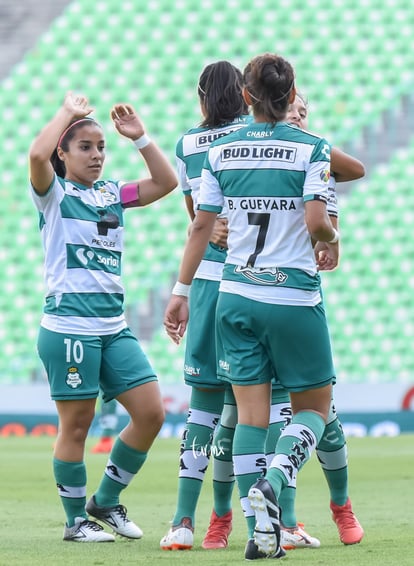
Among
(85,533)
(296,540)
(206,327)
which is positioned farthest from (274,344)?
(85,533)

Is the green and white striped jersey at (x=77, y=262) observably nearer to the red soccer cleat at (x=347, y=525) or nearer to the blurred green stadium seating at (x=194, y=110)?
the red soccer cleat at (x=347, y=525)

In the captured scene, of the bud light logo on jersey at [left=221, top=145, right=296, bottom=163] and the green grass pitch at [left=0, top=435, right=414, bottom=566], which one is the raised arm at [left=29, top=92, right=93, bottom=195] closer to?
the bud light logo on jersey at [left=221, top=145, right=296, bottom=163]

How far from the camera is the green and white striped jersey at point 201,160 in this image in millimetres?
4316

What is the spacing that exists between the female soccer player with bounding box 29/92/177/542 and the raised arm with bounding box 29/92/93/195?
1.2 inches

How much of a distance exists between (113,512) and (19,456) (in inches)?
241

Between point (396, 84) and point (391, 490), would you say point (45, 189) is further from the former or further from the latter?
point (396, 84)

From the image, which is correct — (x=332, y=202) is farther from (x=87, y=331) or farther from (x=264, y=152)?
(x=87, y=331)

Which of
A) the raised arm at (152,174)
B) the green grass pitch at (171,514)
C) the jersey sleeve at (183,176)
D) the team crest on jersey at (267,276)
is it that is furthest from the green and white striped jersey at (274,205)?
the raised arm at (152,174)

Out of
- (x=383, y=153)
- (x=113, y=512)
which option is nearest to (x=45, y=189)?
(x=113, y=512)

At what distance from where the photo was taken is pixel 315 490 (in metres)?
7.07

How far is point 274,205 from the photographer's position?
3648 millimetres

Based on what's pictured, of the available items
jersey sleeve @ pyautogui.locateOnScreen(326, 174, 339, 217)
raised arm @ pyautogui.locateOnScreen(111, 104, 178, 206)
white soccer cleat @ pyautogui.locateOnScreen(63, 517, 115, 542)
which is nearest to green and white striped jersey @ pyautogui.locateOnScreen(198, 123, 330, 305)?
jersey sleeve @ pyautogui.locateOnScreen(326, 174, 339, 217)

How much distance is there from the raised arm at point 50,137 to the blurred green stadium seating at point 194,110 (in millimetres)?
11184

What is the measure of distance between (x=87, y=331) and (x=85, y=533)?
803 millimetres
